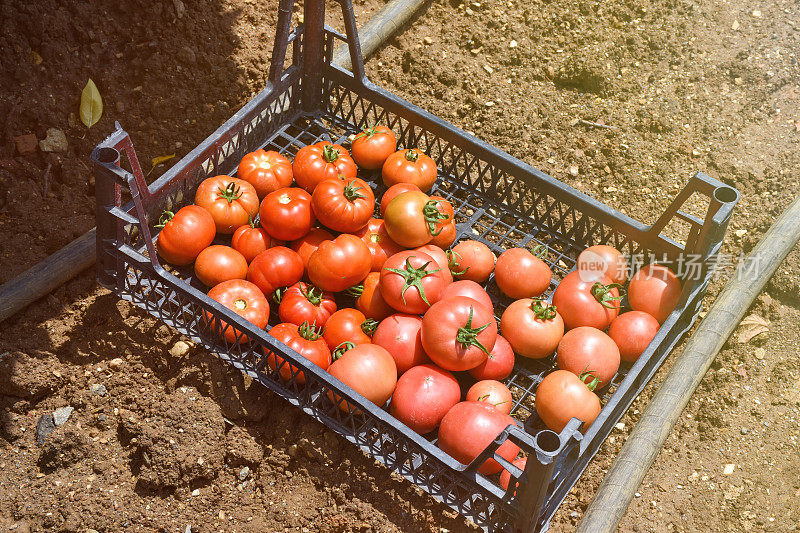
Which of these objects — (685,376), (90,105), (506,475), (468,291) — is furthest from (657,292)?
(90,105)

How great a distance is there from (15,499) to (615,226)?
261 cm

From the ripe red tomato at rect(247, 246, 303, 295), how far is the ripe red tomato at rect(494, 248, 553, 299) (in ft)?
2.85

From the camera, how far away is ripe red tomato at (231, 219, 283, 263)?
3.34 meters

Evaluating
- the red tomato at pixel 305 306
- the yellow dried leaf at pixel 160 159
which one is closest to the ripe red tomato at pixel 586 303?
the red tomato at pixel 305 306

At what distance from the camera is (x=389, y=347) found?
9.98 ft

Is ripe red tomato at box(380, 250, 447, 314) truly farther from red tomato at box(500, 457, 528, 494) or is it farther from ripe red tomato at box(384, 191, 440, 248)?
red tomato at box(500, 457, 528, 494)

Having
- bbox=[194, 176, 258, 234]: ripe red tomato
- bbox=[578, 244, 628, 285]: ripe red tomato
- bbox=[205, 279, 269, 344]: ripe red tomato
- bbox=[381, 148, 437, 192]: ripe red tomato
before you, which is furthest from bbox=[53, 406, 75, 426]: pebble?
bbox=[578, 244, 628, 285]: ripe red tomato

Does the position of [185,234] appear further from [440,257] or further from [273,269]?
[440,257]

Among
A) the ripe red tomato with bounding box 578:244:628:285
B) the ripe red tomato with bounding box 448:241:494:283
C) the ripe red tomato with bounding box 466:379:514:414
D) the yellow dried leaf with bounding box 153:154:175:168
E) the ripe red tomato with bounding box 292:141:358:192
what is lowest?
the yellow dried leaf with bounding box 153:154:175:168

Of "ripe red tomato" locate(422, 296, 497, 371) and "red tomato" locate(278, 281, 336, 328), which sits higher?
"ripe red tomato" locate(422, 296, 497, 371)

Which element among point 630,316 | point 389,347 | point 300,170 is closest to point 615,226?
point 630,316

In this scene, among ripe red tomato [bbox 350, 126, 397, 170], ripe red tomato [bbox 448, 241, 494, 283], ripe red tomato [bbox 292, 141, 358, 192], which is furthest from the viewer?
ripe red tomato [bbox 350, 126, 397, 170]

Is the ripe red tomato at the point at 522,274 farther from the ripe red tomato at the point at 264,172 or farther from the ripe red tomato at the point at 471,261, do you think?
the ripe red tomato at the point at 264,172

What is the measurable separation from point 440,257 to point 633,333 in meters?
0.83
